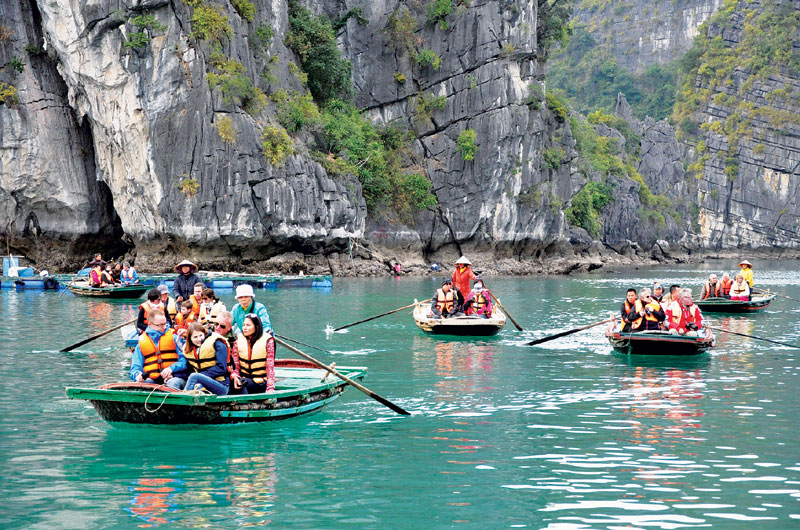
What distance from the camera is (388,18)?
58.3 metres

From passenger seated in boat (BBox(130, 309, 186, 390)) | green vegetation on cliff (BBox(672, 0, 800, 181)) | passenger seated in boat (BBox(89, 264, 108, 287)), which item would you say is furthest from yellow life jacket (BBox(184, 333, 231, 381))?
green vegetation on cliff (BBox(672, 0, 800, 181))

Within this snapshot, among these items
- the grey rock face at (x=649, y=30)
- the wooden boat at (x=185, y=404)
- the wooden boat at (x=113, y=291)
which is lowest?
the wooden boat at (x=185, y=404)

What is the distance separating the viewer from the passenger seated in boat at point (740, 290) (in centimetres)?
2780

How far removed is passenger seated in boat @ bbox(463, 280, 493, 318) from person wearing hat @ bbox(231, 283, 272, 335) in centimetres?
978

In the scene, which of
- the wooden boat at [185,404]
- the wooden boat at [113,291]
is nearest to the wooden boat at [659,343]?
the wooden boat at [185,404]

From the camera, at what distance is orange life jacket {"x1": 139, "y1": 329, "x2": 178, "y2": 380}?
10.8 m

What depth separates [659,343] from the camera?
17.3 meters

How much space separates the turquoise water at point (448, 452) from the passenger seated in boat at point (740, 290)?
1067 cm

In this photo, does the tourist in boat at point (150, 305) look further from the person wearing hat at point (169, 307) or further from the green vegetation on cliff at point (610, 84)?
the green vegetation on cliff at point (610, 84)

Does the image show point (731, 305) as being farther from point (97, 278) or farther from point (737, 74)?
point (737, 74)

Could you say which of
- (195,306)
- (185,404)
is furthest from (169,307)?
(185,404)

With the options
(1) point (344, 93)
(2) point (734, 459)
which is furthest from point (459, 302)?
(1) point (344, 93)

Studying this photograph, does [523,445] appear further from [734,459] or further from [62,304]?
[62,304]

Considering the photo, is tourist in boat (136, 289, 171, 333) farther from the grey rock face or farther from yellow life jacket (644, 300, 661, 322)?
the grey rock face
